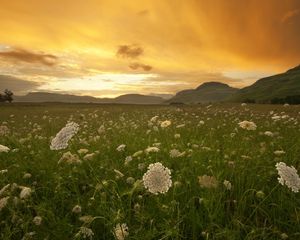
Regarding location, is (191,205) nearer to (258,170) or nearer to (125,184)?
(125,184)

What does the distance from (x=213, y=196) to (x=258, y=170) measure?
192 cm

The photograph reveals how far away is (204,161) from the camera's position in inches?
225

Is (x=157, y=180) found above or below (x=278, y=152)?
above

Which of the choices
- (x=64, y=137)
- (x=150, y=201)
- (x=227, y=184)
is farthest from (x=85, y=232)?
(x=227, y=184)

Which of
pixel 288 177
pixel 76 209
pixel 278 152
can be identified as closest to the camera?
pixel 288 177

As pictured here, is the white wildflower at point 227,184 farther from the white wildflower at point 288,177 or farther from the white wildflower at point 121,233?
the white wildflower at point 121,233

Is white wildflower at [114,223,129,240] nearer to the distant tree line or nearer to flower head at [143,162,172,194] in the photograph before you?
flower head at [143,162,172,194]

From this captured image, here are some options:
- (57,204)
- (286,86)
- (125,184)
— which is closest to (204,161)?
(125,184)

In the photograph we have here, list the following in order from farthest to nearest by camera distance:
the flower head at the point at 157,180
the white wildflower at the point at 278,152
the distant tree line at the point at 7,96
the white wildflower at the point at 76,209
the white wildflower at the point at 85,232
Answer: the distant tree line at the point at 7,96
the white wildflower at the point at 278,152
the white wildflower at the point at 76,209
the white wildflower at the point at 85,232
the flower head at the point at 157,180

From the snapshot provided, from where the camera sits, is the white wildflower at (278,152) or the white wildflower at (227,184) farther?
the white wildflower at (278,152)

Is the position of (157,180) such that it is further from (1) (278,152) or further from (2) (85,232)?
(1) (278,152)

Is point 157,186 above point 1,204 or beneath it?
above

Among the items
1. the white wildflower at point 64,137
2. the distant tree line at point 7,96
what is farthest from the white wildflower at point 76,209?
the distant tree line at point 7,96

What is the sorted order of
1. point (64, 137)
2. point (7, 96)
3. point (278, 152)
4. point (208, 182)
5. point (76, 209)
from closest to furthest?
point (208, 182), point (76, 209), point (64, 137), point (278, 152), point (7, 96)
